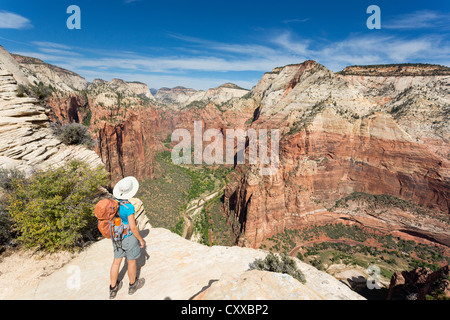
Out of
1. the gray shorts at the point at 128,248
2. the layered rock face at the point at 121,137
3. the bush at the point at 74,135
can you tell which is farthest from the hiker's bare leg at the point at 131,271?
the layered rock face at the point at 121,137

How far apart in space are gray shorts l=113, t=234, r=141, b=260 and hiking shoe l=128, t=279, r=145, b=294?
102 centimetres

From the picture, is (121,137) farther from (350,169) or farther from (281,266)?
(350,169)

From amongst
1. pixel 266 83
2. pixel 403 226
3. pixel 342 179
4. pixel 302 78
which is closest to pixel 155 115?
pixel 266 83

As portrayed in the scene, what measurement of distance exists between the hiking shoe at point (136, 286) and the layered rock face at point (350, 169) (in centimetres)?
3012

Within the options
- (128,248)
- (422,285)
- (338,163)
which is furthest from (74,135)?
(338,163)

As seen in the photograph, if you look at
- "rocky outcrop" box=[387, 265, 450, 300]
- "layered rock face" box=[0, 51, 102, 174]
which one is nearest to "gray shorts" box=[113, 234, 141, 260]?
"layered rock face" box=[0, 51, 102, 174]

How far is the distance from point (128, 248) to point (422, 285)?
22580 mm

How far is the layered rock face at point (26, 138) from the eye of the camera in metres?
10.4

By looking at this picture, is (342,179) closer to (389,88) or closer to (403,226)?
(403,226)

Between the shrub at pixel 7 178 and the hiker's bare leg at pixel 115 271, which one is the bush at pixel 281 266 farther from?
the shrub at pixel 7 178

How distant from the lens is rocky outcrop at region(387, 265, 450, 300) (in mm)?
12078

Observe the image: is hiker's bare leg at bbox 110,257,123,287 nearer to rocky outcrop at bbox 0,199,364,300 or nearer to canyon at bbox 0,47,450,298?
rocky outcrop at bbox 0,199,364,300

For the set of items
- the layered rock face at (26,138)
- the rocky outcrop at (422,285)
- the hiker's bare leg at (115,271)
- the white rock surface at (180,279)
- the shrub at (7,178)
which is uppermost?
the layered rock face at (26,138)
